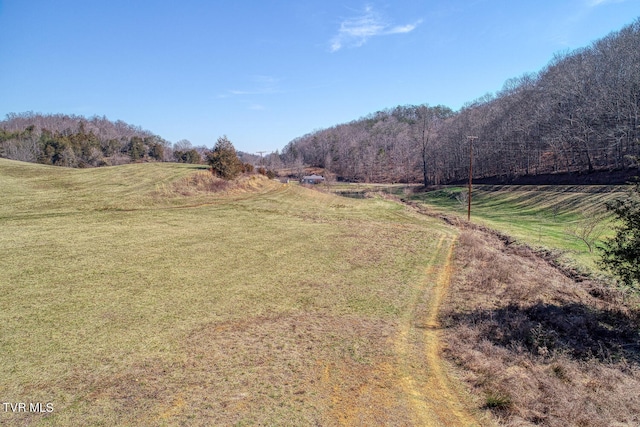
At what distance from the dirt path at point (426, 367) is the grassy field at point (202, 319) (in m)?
0.08

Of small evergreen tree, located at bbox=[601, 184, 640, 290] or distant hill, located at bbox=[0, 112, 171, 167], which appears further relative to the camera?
distant hill, located at bbox=[0, 112, 171, 167]

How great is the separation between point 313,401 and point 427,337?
4243mm

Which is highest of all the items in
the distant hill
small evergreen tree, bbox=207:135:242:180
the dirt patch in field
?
the distant hill

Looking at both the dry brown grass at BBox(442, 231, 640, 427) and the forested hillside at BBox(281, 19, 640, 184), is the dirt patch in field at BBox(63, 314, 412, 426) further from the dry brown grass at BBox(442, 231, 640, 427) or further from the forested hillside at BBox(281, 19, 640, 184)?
the forested hillside at BBox(281, 19, 640, 184)

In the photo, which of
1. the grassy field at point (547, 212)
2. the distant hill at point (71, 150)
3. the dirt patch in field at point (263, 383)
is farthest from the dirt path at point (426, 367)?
the distant hill at point (71, 150)

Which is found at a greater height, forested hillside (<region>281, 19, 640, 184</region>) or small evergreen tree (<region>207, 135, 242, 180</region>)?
forested hillside (<region>281, 19, 640, 184</region>)

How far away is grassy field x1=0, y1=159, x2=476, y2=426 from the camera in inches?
221

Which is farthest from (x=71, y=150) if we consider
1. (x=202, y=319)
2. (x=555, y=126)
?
Result: (x=555, y=126)

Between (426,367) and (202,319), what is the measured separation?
576cm

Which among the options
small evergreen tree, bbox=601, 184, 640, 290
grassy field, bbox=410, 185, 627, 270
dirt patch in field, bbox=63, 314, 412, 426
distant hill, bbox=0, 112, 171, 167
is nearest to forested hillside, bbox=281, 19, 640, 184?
grassy field, bbox=410, 185, 627, 270

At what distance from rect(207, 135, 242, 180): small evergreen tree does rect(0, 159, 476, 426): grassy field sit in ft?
40.6

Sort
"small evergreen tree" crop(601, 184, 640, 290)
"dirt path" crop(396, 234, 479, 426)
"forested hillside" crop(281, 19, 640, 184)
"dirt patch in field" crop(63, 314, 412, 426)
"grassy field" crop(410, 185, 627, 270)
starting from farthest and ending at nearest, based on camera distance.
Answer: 1. "forested hillside" crop(281, 19, 640, 184)
2. "grassy field" crop(410, 185, 627, 270)
3. "small evergreen tree" crop(601, 184, 640, 290)
4. "dirt path" crop(396, 234, 479, 426)
5. "dirt patch in field" crop(63, 314, 412, 426)

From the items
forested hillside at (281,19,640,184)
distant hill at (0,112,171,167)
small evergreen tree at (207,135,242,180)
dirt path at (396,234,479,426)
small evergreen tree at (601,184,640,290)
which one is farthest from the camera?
distant hill at (0,112,171,167)

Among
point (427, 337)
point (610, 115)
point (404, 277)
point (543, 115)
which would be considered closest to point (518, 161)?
point (543, 115)
